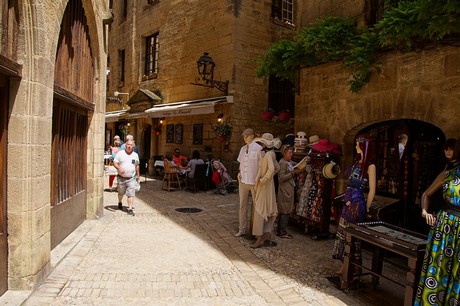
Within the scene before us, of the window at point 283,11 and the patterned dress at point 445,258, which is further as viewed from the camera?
the window at point 283,11

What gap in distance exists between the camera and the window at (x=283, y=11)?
12874 mm

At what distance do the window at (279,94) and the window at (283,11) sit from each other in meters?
2.41

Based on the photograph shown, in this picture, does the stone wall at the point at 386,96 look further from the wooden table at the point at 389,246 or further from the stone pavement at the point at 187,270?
the stone pavement at the point at 187,270

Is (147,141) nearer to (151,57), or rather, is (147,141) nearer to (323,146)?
(151,57)

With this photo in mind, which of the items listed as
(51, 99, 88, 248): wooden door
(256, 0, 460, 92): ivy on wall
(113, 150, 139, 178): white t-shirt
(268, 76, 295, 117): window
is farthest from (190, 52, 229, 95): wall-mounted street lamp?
(51, 99, 88, 248): wooden door

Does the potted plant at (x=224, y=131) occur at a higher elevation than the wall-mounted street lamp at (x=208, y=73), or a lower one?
lower

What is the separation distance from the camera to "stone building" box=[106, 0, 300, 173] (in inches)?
465

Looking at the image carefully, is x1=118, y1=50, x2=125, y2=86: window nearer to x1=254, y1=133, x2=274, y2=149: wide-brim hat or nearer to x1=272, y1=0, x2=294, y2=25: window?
x1=272, y1=0, x2=294, y2=25: window

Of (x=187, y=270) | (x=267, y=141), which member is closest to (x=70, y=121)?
(x=187, y=270)

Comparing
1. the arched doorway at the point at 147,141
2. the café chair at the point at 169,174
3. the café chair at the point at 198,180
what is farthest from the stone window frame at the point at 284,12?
the arched doorway at the point at 147,141

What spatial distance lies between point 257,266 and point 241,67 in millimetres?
→ 8493

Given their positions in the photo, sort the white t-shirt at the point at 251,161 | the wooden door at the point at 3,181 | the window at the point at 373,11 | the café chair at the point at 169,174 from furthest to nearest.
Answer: the café chair at the point at 169,174 < the window at the point at 373,11 < the white t-shirt at the point at 251,161 < the wooden door at the point at 3,181

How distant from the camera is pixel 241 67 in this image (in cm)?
1182

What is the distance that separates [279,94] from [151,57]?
7.00 metres
